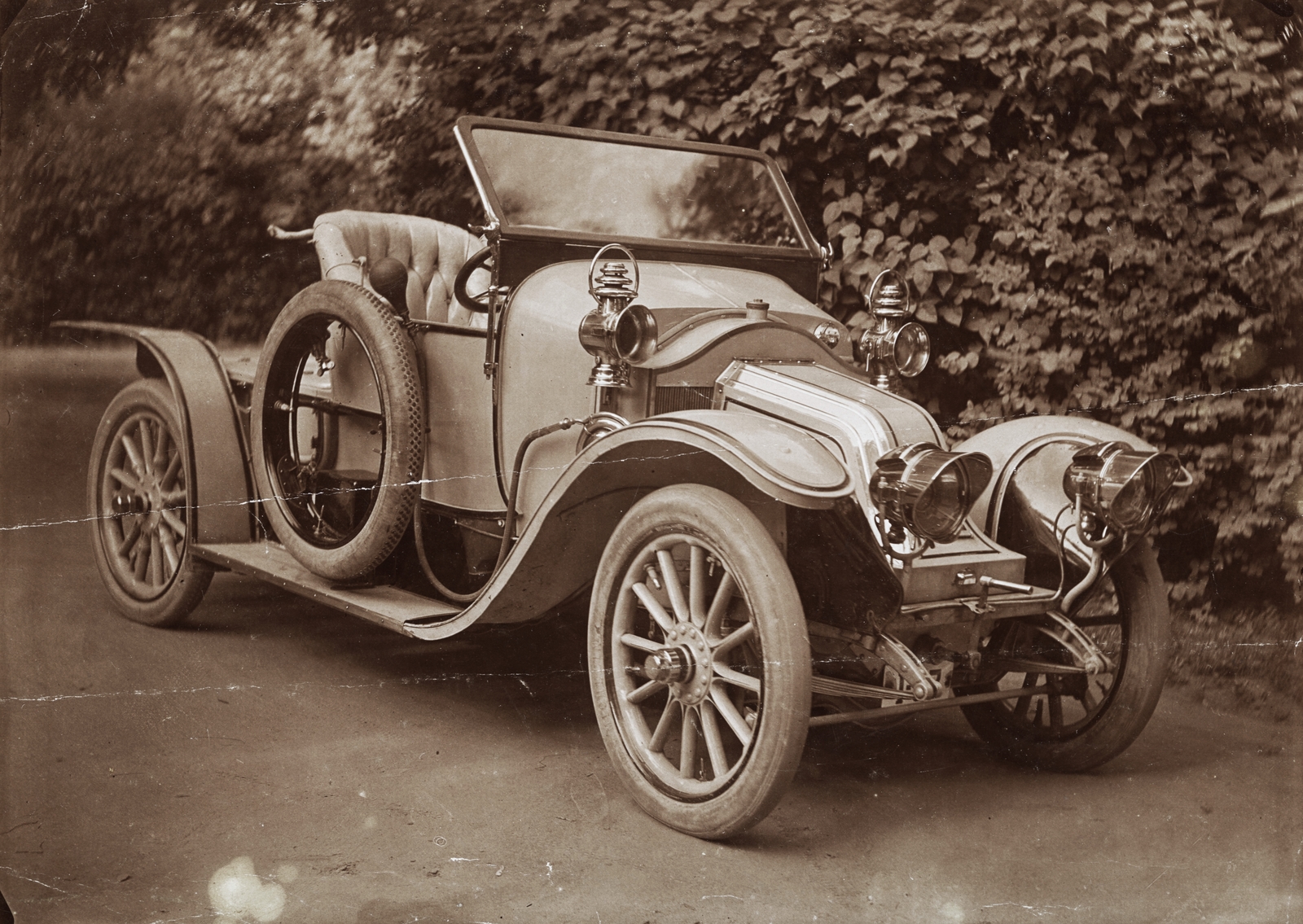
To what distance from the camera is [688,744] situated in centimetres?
283

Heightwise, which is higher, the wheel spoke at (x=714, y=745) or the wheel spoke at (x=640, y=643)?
the wheel spoke at (x=640, y=643)

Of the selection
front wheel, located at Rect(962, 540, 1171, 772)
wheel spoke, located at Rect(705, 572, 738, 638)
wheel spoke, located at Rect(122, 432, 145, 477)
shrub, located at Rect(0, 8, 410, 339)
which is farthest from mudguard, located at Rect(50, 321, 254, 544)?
front wheel, located at Rect(962, 540, 1171, 772)

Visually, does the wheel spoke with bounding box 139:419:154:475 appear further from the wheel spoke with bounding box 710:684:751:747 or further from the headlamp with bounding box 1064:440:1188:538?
the headlamp with bounding box 1064:440:1188:538

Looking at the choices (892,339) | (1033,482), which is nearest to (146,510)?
(892,339)

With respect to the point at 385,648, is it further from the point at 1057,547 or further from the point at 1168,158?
the point at 1168,158

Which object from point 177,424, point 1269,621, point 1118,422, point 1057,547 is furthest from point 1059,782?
point 177,424

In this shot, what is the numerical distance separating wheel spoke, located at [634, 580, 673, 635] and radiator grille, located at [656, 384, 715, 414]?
56cm

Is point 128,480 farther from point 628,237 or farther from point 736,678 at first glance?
point 736,678

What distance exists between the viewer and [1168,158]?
3.65 metres

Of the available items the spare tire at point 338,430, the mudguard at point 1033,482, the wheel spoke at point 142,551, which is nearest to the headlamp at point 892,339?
the mudguard at point 1033,482

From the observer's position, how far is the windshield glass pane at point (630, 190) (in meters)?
3.67

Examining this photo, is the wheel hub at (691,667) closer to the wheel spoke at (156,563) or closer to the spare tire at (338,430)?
the spare tire at (338,430)

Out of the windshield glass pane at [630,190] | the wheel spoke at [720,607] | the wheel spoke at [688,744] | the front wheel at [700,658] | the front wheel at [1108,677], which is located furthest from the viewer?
the windshield glass pane at [630,190]

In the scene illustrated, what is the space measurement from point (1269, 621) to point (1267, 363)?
808 millimetres
